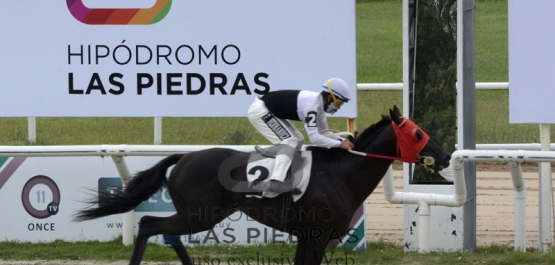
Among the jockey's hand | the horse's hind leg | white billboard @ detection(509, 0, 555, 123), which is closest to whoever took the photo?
the horse's hind leg

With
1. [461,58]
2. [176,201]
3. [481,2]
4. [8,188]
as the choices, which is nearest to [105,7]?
[8,188]

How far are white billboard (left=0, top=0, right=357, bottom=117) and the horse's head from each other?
1.44 m

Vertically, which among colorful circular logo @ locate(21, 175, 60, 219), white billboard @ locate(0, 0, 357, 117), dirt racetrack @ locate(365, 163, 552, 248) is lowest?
dirt racetrack @ locate(365, 163, 552, 248)

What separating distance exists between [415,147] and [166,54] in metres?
2.60

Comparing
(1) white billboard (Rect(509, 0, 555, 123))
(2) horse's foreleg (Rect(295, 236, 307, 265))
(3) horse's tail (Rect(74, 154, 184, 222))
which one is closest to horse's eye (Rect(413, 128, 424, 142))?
(2) horse's foreleg (Rect(295, 236, 307, 265))

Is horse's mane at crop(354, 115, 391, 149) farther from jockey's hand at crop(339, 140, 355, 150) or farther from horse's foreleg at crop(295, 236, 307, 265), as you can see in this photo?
horse's foreleg at crop(295, 236, 307, 265)

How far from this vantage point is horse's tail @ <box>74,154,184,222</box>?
6.51 metres

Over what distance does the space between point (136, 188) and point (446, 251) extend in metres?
2.63

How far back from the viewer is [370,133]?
21.0ft

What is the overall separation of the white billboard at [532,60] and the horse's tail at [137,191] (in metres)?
2.74

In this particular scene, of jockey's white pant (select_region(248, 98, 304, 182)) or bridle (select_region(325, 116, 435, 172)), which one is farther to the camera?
jockey's white pant (select_region(248, 98, 304, 182))

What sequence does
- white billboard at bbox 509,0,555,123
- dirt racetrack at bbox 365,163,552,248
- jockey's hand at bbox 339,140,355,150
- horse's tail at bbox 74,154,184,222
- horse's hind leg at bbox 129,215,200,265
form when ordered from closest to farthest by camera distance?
horse's hind leg at bbox 129,215,200,265, jockey's hand at bbox 339,140,355,150, horse's tail at bbox 74,154,184,222, white billboard at bbox 509,0,555,123, dirt racetrack at bbox 365,163,552,248

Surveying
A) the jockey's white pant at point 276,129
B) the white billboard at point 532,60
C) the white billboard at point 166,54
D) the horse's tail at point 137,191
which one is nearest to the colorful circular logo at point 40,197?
the white billboard at point 166,54

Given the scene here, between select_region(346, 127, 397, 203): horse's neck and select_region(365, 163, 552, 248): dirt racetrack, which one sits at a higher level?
select_region(346, 127, 397, 203): horse's neck
